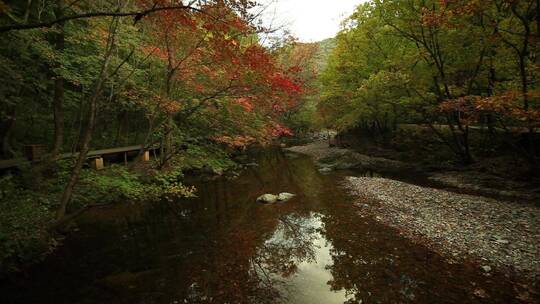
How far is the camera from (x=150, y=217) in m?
11.4

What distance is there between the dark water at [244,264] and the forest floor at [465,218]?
0.62 metres

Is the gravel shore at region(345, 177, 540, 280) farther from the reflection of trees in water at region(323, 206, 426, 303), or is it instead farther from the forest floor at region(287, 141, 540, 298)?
the reflection of trees in water at region(323, 206, 426, 303)

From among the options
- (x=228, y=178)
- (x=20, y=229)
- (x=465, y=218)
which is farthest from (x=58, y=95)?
(x=465, y=218)

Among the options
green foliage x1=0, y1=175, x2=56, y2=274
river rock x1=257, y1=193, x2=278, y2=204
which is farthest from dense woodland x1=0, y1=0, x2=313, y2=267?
river rock x1=257, y1=193, x2=278, y2=204

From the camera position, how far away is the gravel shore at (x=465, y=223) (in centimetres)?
704

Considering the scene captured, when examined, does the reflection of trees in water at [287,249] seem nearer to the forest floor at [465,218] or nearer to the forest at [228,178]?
the forest at [228,178]

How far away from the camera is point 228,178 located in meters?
18.1

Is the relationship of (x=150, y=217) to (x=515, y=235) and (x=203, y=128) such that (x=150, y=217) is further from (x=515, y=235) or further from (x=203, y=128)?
(x=515, y=235)

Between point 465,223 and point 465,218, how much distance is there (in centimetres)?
52

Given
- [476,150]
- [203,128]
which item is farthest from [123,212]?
[476,150]

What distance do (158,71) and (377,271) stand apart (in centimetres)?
1204

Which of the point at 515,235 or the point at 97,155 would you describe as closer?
the point at 515,235

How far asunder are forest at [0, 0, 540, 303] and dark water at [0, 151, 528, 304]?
0.05 meters

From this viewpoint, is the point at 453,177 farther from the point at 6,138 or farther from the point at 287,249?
the point at 6,138
